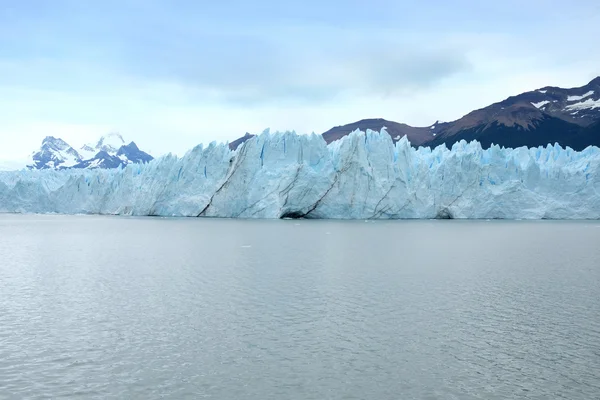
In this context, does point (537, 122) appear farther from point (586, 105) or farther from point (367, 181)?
point (367, 181)

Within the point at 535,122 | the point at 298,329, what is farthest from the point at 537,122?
the point at 298,329

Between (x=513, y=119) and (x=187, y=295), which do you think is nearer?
(x=187, y=295)

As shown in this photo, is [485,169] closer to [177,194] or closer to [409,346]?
[177,194]

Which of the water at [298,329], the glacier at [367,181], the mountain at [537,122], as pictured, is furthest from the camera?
the mountain at [537,122]

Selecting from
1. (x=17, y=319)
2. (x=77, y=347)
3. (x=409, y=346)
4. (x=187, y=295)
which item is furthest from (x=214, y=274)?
(x=409, y=346)

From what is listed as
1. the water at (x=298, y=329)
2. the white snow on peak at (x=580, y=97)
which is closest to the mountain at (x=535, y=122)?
the white snow on peak at (x=580, y=97)

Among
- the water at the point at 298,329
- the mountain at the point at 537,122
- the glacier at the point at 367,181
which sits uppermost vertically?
the mountain at the point at 537,122

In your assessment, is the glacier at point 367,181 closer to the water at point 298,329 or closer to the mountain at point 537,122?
the water at point 298,329
